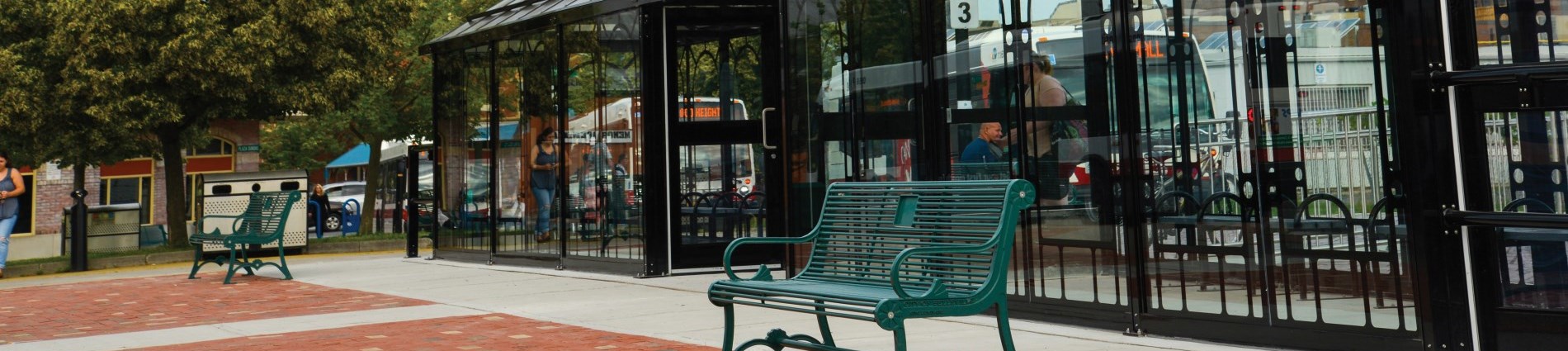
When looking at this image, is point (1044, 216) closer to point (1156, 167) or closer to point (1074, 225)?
point (1074, 225)

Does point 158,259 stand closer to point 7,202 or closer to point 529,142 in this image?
point 7,202

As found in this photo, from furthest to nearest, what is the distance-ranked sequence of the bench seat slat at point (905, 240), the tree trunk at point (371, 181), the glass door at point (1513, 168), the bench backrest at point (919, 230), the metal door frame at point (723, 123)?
the tree trunk at point (371, 181) → the metal door frame at point (723, 123) → the glass door at point (1513, 168) → the bench seat slat at point (905, 240) → the bench backrest at point (919, 230)

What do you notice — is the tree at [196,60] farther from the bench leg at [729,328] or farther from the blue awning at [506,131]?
the bench leg at [729,328]

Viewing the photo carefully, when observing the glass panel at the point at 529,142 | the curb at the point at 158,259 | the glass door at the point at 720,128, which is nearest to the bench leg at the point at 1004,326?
the glass door at the point at 720,128

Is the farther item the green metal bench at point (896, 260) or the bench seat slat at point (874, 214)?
the bench seat slat at point (874, 214)

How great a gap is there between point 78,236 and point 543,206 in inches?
284

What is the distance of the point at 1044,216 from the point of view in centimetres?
786

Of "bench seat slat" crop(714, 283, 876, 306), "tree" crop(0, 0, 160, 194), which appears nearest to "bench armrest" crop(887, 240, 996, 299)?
"bench seat slat" crop(714, 283, 876, 306)

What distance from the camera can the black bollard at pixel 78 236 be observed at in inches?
687

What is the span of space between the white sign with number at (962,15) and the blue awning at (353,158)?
41899 millimetres

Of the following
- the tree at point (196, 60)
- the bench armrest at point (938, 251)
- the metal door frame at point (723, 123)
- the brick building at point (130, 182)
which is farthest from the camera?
the brick building at point (130, 182)

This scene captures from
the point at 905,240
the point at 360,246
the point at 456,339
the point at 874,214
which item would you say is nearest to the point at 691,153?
the point at 456,339

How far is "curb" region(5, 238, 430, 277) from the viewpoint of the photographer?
1705 cm

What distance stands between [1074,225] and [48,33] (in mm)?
18839
